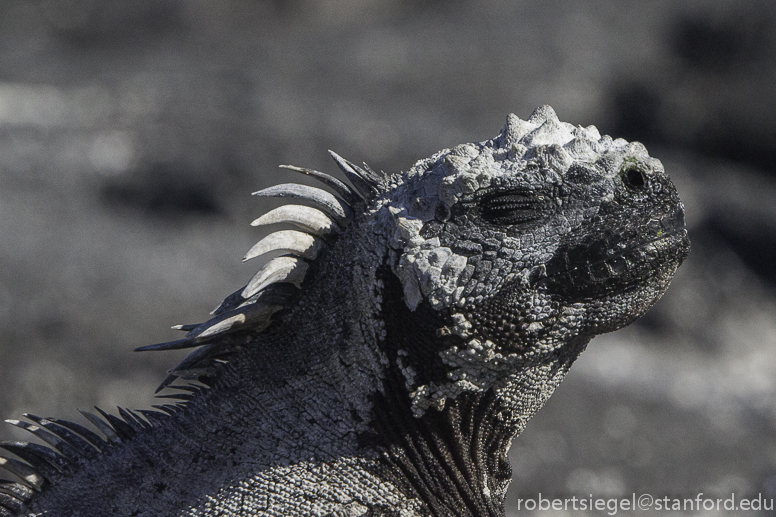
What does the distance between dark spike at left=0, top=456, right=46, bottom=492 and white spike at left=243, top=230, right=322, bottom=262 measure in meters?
1.09

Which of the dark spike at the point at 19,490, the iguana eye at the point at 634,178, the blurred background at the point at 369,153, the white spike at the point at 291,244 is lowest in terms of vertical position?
the dark spike at the point at 19,490

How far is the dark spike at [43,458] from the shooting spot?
9.73 feet

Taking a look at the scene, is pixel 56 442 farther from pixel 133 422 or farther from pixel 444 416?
pixel 444 416

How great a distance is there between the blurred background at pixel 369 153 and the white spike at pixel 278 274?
5.44 m

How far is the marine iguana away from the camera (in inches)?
103

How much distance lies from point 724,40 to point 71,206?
8185mm

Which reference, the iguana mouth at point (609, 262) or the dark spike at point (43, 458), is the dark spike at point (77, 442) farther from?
the iguana mouth at point (609, 262)

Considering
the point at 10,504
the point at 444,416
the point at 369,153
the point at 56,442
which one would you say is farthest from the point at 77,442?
the point at 369,153

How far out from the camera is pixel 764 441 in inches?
366

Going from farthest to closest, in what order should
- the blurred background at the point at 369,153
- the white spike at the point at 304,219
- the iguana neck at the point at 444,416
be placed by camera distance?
1. the blurred background at the point at 369,153
2. the white spike at the point at 304,219
3. the iguana neck at the point at 444,416

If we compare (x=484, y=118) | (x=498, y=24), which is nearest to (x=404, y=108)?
(x=484, y=118)

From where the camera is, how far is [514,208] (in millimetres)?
2645

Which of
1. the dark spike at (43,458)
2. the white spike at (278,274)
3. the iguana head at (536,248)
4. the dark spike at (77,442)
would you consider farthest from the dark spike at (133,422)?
the iguana head at (536,248)

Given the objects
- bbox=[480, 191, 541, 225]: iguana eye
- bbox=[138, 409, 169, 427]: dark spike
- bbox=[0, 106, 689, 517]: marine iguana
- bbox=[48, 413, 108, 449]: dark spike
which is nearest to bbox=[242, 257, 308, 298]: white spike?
bbox=[0, 106, 689, 517]: marine iguana
